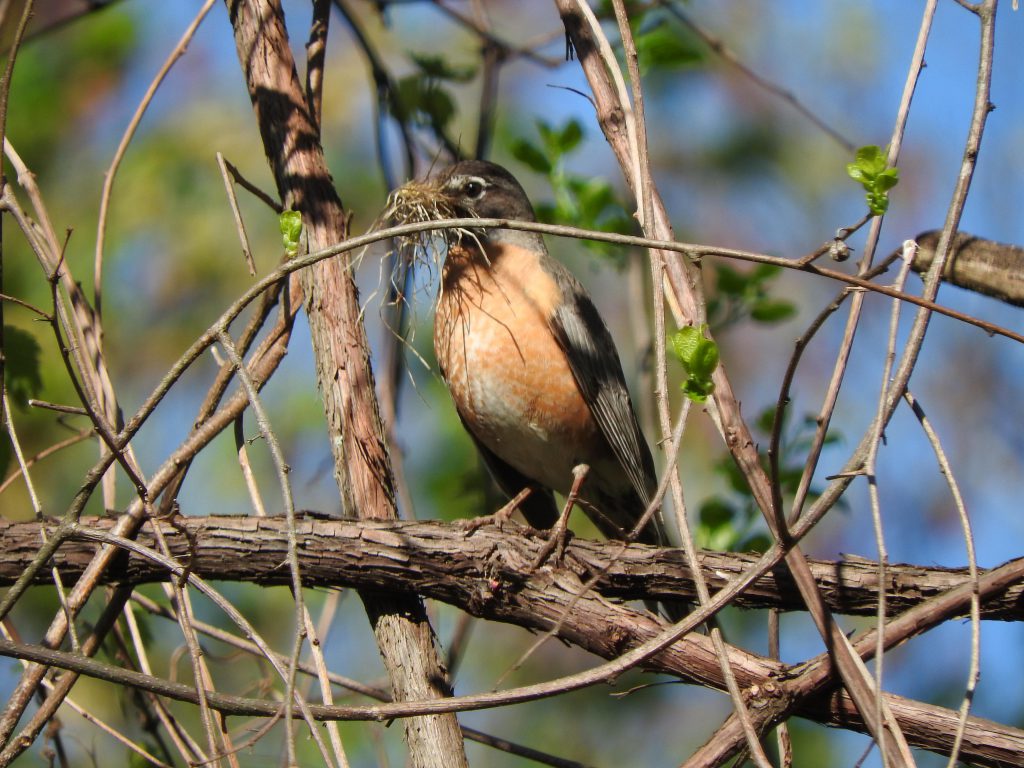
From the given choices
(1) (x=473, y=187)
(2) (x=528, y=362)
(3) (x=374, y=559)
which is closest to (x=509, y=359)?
(2) (x=528, y=362)

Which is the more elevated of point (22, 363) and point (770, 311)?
point (770, 311)

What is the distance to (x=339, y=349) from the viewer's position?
9.41 feet

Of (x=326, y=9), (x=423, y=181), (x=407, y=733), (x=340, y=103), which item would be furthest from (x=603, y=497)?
(x=340, y=103)

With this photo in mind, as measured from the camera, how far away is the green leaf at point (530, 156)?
3938 mm

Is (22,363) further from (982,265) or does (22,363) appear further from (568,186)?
(982,265)

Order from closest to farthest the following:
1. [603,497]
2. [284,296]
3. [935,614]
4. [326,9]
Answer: [935,614] → [284,296] → [326,9] → [603,497]

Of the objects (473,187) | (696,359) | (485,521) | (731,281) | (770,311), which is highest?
(473,187)

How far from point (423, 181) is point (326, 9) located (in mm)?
618

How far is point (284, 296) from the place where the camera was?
292 cm

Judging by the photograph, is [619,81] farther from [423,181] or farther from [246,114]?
[246,114]


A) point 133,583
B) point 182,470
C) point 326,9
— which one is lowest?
point 133,583

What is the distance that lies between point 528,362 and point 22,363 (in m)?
1.59

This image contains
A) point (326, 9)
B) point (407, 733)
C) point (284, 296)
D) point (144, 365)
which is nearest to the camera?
point (407, 733)

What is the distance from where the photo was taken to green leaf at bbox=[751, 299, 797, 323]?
12.4 ft
